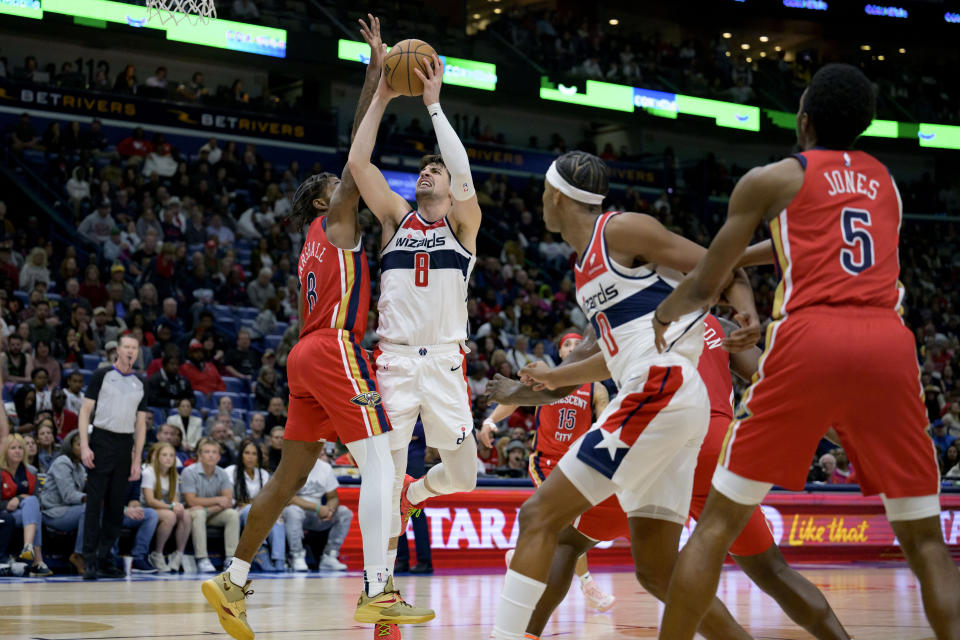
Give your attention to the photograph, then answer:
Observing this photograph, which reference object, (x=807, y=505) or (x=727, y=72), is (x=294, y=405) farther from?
(x=727, y=72)

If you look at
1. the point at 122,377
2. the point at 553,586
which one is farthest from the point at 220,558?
the point at 553,586

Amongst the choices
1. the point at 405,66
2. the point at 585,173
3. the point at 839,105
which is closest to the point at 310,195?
the point at 405,66

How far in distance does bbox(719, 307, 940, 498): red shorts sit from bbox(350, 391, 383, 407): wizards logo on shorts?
8.24ft

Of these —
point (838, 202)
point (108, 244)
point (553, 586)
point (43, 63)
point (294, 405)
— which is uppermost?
point (43, 63)

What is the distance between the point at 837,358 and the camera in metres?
3.67

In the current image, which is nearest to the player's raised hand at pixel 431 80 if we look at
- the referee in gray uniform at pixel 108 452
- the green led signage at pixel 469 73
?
the referee in gray uniform at pixel 108 452

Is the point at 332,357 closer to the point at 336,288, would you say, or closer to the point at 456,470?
the point at 336,288

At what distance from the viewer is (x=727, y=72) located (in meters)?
31.7

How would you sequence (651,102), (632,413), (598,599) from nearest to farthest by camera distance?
(632,413) → (598,599) → (651,102)

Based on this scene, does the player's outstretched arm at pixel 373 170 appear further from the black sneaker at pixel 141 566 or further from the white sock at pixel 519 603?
the black sneaker at pixel 141 566

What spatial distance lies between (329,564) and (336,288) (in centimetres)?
647

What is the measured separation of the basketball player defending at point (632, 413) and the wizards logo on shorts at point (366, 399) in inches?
64.0

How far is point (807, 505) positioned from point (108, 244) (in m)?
11.8

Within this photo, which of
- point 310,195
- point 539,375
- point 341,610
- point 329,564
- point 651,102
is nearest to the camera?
point 539,375
